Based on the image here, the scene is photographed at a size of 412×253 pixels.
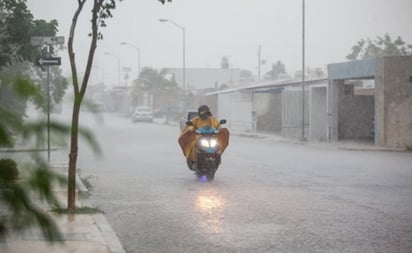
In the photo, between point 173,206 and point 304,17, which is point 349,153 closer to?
point 304,17

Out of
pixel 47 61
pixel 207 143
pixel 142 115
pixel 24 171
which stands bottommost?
pixel 207 143

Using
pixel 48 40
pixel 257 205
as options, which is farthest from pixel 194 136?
pixel 257 205

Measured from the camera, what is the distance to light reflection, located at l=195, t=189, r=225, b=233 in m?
8.61

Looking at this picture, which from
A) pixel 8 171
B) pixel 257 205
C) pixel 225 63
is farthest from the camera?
pixel 225 63

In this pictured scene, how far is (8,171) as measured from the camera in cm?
212

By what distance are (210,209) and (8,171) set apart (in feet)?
26.8

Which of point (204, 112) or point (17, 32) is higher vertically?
point (17, 32)

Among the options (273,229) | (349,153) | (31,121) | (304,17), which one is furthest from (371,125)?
(31,121)

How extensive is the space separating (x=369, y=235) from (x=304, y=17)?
1034 inches

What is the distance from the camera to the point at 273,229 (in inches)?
331

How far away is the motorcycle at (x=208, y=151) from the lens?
1427 cm

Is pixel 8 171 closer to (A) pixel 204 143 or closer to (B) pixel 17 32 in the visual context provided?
(B) pixel 17 32

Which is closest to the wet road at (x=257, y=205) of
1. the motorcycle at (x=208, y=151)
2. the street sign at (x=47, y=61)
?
the motorcycle at (x=208, y=151)

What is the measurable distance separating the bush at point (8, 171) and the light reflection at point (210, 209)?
620 cm
